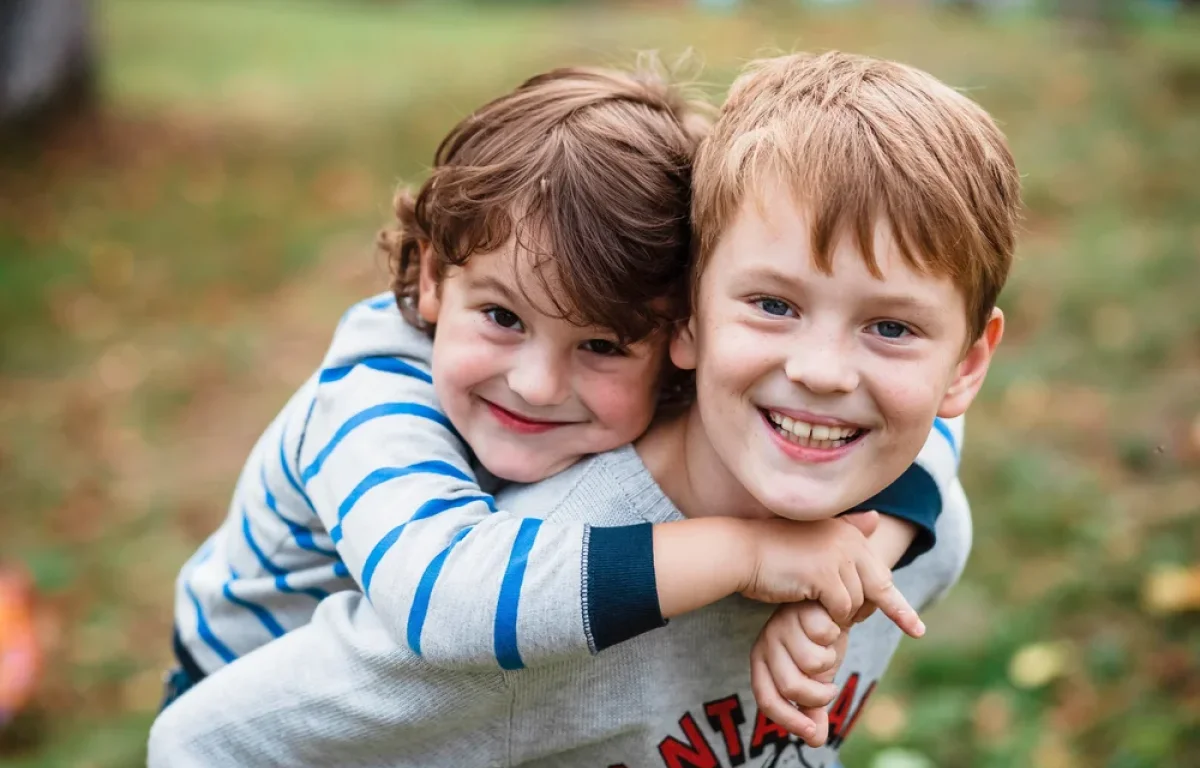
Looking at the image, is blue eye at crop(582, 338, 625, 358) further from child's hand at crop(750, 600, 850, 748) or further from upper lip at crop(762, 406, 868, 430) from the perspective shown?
child's hand at crop(750, 600, 850, 748)

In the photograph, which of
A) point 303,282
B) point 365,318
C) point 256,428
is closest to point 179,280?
point 303,282

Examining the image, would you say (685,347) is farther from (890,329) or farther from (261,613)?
(261,613)

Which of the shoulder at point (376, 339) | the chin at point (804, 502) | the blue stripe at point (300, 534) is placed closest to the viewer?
the chin at point (804, 502)

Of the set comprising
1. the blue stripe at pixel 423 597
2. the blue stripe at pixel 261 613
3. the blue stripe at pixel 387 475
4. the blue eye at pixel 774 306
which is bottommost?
the blue stripe at pixel 261 613

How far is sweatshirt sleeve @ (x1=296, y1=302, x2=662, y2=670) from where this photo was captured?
1555 millimetres

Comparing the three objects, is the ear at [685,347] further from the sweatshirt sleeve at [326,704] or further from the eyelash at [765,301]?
the sweatshirt sleeve at [326,704]

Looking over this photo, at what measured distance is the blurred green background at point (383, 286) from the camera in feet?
12.4

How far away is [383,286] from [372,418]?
5.14 metres

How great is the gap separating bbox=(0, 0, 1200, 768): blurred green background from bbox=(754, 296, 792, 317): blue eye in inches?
26.4

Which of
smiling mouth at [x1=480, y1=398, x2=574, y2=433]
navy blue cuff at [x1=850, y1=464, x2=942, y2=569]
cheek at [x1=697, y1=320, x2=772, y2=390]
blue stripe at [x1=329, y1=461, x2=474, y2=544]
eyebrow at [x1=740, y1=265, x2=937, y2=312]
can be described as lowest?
navy blue cuff at [x1=850, y1=464, x2=942, y2=569]

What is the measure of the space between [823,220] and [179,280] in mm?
6639

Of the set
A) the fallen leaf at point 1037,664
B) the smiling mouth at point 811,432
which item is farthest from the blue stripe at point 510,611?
the fallen leaf at point 1037,664

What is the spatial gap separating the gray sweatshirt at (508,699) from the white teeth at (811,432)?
264 mm

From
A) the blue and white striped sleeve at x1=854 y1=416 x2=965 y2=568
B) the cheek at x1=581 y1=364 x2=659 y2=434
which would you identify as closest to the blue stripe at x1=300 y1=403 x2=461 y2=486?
the cheek at x1=581 y1=364 x2=659 y2=434
